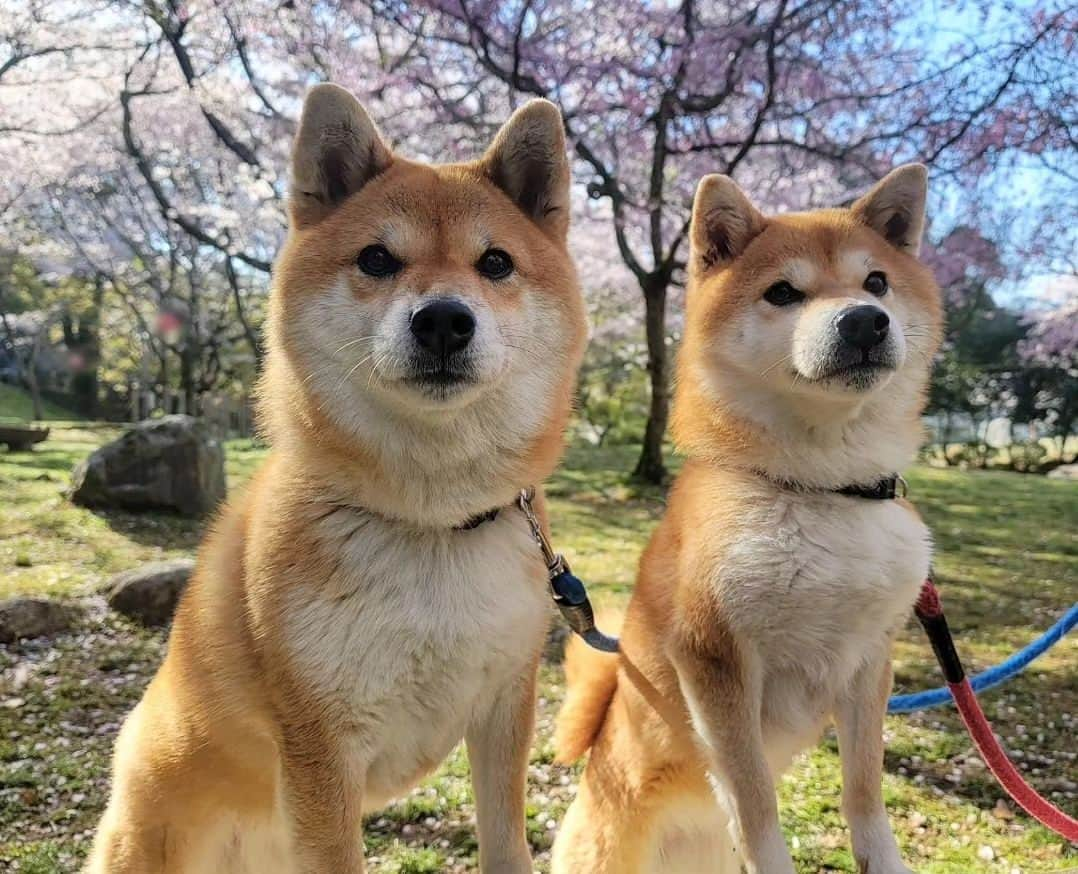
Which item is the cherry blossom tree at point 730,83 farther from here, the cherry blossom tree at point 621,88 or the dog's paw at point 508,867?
the dog's paw at point 508,867

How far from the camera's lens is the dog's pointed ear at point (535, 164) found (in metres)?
2.04

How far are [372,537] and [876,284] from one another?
151 cm

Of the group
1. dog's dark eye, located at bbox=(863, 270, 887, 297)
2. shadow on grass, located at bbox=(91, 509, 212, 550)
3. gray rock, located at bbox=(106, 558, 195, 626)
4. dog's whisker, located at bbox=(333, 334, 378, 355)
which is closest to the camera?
dog's whisker, located at bbox=(333, 334, 378, 355)

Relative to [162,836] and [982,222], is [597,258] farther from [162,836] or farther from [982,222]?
[162,836]

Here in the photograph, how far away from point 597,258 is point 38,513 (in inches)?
481

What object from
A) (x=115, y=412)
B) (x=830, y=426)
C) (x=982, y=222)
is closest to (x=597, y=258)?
(x=982, y=222)

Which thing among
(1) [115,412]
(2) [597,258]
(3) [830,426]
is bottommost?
(1) [115,412]

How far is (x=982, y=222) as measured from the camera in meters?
13.5

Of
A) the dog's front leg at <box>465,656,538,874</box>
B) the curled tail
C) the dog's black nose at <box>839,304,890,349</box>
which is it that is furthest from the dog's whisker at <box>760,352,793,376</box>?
the curled tail

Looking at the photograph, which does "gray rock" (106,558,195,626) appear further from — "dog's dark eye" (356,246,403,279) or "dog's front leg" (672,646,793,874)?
"dog's front leg" (672,646,793,874)

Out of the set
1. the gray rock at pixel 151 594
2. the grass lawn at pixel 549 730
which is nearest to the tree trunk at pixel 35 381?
the grass lawn at pixel 549 730

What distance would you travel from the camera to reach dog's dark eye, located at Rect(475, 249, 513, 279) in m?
1.95

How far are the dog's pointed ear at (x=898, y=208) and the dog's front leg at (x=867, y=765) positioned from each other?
1187 millimetres

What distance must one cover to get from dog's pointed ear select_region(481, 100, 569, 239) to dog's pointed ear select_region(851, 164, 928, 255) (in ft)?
2.90
